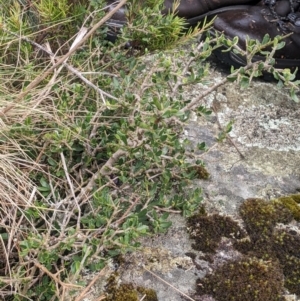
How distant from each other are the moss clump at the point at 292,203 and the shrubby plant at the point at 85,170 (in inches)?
9.9

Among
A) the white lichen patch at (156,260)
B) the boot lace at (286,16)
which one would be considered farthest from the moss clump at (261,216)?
the boot lace at (286,16)

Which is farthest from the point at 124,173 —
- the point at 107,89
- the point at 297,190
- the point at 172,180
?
the point at 297,190

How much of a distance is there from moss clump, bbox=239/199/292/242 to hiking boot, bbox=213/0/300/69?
87 cm

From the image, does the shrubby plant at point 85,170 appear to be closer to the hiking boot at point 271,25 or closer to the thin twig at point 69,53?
the thin twig at point 69,53

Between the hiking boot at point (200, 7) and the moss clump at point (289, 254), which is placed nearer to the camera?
the moss clump at point (289, 254)

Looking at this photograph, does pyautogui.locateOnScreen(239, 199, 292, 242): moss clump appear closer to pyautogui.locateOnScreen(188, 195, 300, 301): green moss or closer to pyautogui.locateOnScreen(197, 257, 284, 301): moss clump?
pyautogui.locateOnScreen(188, 195, 300, 301): green moss

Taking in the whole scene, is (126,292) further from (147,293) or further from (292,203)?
(292,203)

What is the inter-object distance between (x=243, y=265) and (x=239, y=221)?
0.19 m

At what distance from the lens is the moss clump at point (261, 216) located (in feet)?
4.46

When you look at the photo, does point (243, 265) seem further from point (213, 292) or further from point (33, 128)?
point (33, 128)

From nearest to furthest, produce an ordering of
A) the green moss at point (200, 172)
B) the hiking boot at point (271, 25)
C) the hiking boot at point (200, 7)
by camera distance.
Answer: the green moss at point (200, 172), the hiking boot at point (271, 25), the hiking boot at point (200, 7)

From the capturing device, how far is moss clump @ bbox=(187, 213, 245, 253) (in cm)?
132

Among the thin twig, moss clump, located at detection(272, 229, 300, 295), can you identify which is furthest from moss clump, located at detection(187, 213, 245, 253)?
the thin twig

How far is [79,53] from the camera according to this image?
183cm
